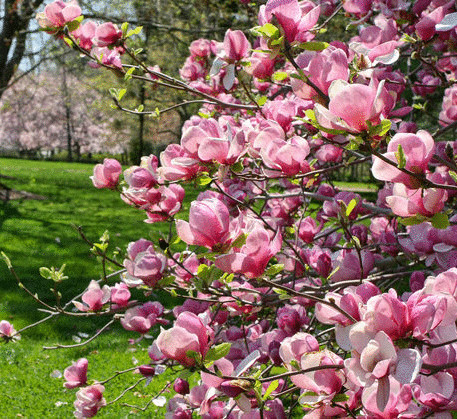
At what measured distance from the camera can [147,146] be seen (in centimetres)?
3472

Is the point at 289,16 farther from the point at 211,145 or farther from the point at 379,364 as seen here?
the point at 379,364

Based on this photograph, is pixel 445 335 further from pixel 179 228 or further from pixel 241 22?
pixel 241 22

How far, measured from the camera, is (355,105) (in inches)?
36.4

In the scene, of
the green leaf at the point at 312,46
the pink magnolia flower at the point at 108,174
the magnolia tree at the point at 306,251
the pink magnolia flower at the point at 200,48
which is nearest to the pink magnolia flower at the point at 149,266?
the magnolia tree at the point at 306,251

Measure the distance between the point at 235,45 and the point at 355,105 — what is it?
3.12 feet

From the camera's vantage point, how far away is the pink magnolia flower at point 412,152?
950mm

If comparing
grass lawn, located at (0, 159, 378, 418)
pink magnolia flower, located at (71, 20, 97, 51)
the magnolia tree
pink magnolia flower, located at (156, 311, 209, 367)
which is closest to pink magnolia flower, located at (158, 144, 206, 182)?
the magnolia tree

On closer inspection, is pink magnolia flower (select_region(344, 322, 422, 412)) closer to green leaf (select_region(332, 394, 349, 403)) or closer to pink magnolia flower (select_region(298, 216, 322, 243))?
green leaf (select_region(332, 394, 349, 403))

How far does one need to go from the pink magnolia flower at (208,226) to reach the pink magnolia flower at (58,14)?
41.0 inches

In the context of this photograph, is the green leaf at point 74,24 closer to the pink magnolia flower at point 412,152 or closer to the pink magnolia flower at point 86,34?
the pink magnolia flower at point 86,34

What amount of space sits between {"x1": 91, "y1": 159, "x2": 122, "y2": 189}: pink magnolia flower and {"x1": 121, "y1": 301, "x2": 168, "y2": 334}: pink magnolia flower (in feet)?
1.52

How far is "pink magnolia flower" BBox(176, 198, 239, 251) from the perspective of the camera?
1.10 meters

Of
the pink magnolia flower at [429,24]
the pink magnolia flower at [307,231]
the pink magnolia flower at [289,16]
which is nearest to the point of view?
the pink magnolia flower at [289,16]

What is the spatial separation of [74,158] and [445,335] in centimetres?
4355
